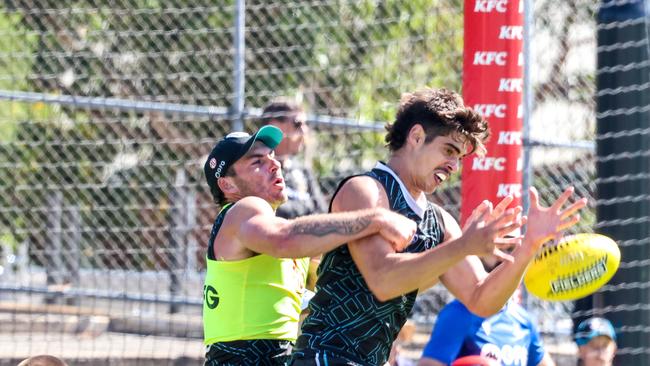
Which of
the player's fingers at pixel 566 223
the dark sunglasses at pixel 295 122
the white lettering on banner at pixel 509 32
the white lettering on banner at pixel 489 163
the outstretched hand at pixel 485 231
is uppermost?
the white lettering on banner at pixel 509 32

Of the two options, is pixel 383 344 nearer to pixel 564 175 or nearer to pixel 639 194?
pixel 639 194

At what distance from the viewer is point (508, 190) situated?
6516 mm

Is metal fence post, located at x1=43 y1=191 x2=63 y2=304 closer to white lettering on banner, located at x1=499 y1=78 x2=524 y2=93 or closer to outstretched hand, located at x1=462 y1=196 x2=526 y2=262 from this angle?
white lettering on banner, located at x1=499 y1=78 x2=524 y2=93

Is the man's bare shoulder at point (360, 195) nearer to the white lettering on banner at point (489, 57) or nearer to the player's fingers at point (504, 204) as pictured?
the player's fingers at point (504, 204)

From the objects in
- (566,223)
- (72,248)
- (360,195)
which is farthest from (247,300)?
(72,248)

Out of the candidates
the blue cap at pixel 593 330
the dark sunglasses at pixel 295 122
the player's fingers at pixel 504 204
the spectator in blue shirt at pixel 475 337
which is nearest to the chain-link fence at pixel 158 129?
the dark sunglasses at pixel 295 122

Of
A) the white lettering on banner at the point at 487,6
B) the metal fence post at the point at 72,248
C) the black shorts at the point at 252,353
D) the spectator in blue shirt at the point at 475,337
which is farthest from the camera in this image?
the metal fence post at the point at 72,248

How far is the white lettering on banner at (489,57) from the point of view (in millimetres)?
6473

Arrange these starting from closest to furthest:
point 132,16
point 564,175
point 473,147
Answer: point 473,147
point 564,175
point 132,16

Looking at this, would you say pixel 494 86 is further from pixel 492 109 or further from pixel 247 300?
pixel 247 300

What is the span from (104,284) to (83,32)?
6.24ft

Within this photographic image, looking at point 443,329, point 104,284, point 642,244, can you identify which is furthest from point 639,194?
point 104,284

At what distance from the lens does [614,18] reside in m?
7.11

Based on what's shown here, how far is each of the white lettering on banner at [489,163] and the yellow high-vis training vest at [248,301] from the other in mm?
1834
